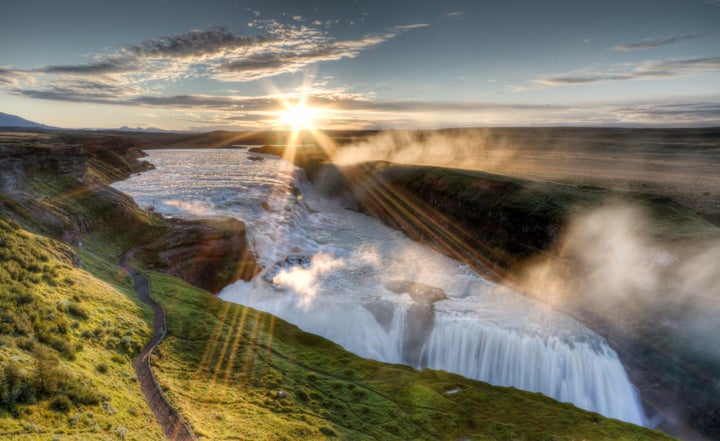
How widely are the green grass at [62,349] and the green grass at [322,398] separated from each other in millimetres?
2362

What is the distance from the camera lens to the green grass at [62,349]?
13.0m

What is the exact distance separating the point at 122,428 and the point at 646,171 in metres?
109

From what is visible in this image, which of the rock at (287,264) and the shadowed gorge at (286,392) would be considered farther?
the rock at (287,264)

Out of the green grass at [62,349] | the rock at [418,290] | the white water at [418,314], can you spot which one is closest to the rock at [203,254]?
the white water at [418,314]

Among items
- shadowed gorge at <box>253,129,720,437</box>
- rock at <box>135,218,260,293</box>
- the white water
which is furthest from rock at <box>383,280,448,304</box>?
rock at <box>135,218,260,293</box>

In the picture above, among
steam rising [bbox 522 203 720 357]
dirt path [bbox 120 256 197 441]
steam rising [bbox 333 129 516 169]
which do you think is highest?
steam rising [bbox 333 129 516 169]

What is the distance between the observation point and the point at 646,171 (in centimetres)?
8650

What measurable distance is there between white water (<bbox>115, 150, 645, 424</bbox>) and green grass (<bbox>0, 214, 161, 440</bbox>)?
57.6 ft

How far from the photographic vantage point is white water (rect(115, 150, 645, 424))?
101 ft

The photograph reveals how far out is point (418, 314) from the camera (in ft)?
125

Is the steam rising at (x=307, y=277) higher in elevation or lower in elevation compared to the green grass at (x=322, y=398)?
higher

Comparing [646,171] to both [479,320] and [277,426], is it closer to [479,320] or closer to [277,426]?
[479,320]

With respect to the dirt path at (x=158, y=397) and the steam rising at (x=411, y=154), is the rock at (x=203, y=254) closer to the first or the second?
the dirt path at (x=158, y=397)

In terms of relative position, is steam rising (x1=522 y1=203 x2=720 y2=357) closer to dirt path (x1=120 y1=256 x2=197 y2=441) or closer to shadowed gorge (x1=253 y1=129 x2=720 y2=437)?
shadowed gorge (x1=253 y1=129 x2=720 y2=437)
